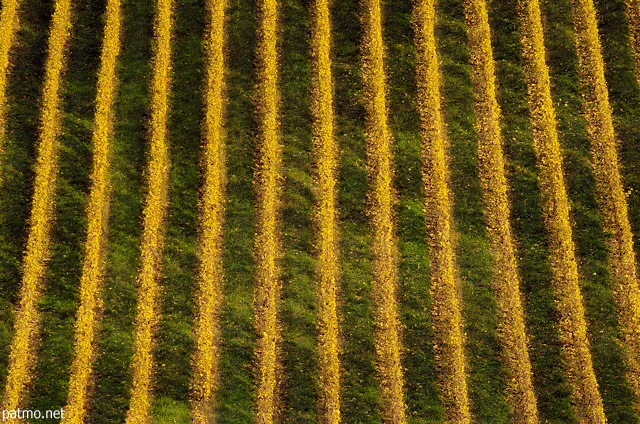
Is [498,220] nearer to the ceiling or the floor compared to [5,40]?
nearer to the floor

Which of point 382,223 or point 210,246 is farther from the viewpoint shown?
point 382,223

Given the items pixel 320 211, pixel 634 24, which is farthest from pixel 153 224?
pixel 634 24

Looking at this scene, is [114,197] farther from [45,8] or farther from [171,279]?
[45,8]

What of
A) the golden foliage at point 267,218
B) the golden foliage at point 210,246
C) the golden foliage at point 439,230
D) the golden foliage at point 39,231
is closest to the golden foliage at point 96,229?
the golden foliage at point 39,231

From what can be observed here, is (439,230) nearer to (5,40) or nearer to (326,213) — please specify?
(326,213)

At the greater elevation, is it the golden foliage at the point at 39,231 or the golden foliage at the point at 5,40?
the golden foliage at the point at 5,40

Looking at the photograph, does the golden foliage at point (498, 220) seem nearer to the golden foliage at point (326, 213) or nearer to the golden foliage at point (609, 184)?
the golden foliage at point (609, 184)

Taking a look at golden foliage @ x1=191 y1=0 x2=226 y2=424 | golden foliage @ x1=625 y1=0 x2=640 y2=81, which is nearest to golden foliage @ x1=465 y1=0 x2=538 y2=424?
golden foliage @ x1=625 y1=0 x2=640 y2=81
